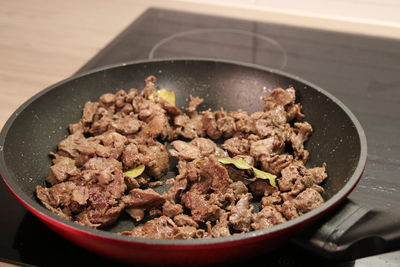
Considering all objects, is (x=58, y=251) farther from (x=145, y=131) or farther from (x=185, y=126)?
(x=185, y=126)

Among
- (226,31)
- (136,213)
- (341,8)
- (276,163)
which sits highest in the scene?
(341,8)

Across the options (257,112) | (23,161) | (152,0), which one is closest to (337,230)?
(257,112)

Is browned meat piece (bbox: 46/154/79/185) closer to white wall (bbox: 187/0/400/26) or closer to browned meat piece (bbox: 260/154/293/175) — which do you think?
browned meat piece (bbox: 260/154/293/175)

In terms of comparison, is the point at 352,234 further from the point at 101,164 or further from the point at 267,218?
the point at 101,164

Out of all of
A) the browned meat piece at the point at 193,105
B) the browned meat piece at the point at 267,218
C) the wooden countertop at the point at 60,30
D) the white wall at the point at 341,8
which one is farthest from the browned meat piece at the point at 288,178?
the white wall at the point at 341,8

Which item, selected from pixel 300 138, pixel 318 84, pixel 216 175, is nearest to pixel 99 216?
pixel 216 175

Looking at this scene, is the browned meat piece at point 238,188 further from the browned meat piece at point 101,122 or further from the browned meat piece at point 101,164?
the browned meat piece at point 101,122

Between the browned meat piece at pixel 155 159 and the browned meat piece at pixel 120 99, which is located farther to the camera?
the browned meat piece at pixel 120 99
